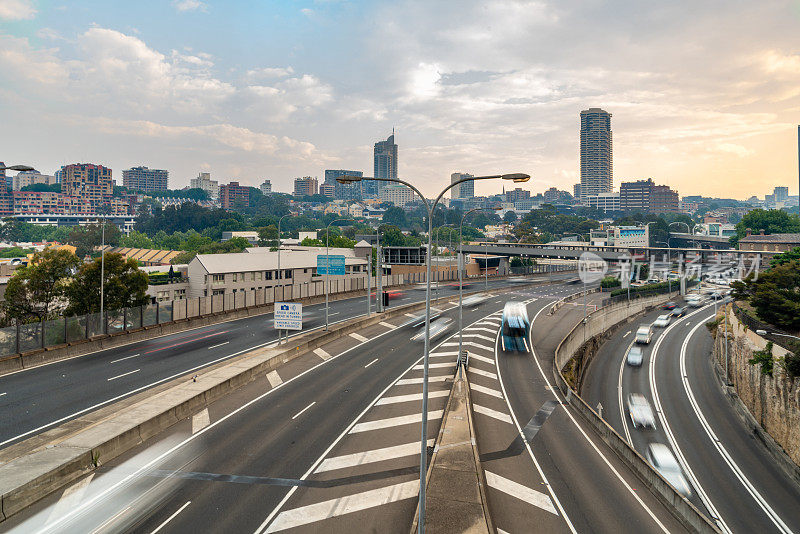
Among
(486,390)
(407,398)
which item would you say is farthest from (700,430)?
(407,398)

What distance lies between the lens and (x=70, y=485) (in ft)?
53.1

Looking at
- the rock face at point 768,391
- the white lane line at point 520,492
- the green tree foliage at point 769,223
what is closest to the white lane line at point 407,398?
the white lane line at point 520,492

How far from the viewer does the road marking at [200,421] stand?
21672mm

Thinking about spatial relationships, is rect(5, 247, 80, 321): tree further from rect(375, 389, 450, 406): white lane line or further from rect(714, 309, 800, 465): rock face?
rect(714, 309, 800, 465): rock face

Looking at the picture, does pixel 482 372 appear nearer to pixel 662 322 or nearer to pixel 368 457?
pixel 368 457

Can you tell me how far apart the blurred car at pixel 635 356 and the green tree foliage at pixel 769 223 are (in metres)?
110

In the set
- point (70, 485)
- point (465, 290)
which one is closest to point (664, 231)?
point (465, 290)

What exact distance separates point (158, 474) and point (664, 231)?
219489 millimetres

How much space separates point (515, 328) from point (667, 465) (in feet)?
74.9

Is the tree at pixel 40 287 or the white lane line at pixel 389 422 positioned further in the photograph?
the tree at pixel 40 287

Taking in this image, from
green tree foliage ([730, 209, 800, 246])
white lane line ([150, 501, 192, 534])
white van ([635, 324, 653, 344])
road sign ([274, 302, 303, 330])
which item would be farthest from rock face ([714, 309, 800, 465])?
green tree foliage ([730, 209, 800, 246])

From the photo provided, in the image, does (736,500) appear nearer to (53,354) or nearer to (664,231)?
(53,354)

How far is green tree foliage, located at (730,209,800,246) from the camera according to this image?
13894 centimetres

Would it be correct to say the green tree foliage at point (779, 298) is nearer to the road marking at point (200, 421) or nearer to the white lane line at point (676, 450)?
the white lane line at point (676, 450)
